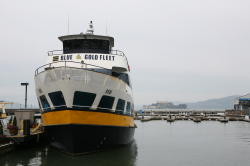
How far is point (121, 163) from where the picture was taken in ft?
50.5

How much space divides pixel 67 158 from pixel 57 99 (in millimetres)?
3772

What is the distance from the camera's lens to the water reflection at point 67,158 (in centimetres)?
1484

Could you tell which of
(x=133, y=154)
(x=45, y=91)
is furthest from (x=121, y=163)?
(x=45, y=91)

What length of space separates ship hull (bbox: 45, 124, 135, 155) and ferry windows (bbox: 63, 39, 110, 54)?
6553 mm

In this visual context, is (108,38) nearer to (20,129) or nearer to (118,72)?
(118,72)

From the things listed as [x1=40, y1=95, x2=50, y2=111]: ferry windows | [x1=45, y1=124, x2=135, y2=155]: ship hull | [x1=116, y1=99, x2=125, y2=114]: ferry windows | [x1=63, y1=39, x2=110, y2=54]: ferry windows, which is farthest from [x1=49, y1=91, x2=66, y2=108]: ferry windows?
[x1=63, y1=39, x2=110, y2=54]: ferry windows

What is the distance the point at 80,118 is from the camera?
14570 mm

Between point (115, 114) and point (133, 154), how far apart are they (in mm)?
3987

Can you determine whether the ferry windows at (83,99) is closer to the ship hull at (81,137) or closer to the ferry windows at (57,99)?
the ferry windows at (57,99)

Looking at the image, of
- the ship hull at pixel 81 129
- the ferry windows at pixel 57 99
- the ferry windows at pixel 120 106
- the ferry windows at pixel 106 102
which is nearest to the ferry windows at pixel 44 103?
the ship hull at pixel 81 129

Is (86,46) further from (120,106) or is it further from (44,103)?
(120,106)

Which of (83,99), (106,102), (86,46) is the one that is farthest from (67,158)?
(86,46)

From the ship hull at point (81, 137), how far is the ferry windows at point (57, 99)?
4.25 feet

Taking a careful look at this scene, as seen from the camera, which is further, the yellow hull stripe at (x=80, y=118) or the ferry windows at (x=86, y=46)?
the ferry windows at (x=86, y=46)
